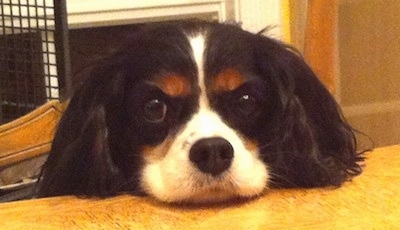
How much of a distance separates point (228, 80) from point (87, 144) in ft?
0.81

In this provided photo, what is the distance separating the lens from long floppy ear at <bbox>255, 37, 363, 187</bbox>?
1157 mm

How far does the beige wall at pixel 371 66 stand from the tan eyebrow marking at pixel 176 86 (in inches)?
37.6

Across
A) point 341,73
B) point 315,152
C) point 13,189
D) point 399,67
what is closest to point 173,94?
point 315,152

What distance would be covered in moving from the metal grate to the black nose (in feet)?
3.62

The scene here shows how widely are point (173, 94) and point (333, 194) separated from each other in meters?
0.29

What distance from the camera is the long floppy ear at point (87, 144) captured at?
121cm

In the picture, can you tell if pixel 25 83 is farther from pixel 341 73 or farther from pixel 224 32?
pixel 224 32

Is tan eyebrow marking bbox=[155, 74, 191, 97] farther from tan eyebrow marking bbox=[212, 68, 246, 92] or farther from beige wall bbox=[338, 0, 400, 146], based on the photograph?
beige wall bbox=[338, 0, 400, 146]

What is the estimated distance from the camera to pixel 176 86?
1.16 meters

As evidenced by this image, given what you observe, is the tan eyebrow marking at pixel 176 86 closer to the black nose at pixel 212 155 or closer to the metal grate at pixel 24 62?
the black nose at pixel 212 155

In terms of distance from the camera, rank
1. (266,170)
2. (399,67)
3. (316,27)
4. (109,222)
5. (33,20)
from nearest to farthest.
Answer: (109,222)
(266,170)
(316,27)
(399,67)
(33,20)

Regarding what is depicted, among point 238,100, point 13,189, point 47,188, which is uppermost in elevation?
point 238,100

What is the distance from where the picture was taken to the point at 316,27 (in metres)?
1.64

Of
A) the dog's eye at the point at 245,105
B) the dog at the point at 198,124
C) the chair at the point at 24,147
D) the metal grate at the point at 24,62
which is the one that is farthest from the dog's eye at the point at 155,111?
the metal grate at the point at 24,62
